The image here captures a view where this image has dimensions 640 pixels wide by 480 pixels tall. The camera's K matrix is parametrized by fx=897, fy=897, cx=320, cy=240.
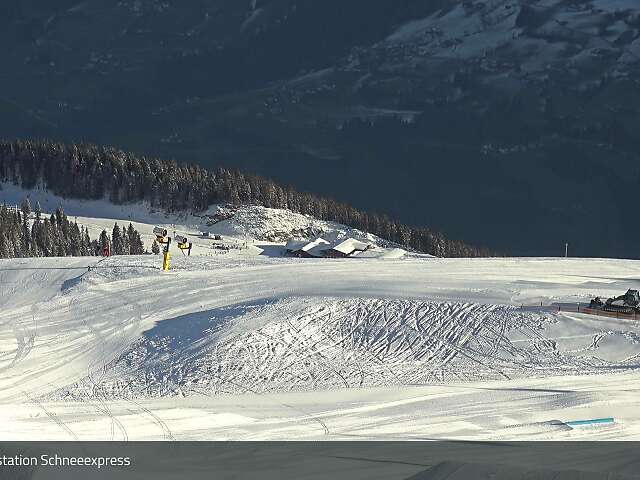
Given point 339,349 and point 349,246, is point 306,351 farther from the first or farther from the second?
point 349,246

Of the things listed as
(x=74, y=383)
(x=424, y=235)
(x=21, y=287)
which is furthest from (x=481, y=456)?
(x=424, y=235)

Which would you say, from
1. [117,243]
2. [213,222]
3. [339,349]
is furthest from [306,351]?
[213,222]

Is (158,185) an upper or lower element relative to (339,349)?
upper

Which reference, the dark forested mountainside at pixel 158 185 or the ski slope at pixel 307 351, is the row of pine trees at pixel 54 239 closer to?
the dark forested mountainside at pixel 158 185

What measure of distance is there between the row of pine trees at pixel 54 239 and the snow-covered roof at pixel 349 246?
21464 millimetres

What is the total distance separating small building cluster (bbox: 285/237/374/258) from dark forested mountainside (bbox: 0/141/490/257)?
2374cm

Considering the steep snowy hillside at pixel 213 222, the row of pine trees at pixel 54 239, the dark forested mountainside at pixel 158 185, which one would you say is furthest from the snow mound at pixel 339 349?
the dark forested mountainside at pixel 158 185

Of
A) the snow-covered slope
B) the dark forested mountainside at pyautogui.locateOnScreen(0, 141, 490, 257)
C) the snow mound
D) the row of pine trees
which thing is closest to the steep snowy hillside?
the dark forested mountainside at pyautogui.locateOnScreen(0, 141, 490, 257)

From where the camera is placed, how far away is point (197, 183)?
418 feet

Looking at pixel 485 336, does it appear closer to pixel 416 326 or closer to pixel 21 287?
pixel 416 326

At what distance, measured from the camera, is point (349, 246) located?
92875 millimetres

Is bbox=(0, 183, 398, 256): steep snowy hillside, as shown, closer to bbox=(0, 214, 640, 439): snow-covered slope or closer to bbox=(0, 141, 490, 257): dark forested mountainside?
bbox=(0, 141, 490, 257): dark forested mountainside

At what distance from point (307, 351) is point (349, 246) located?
51054mm

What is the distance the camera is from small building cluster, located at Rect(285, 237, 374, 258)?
3546 inches
